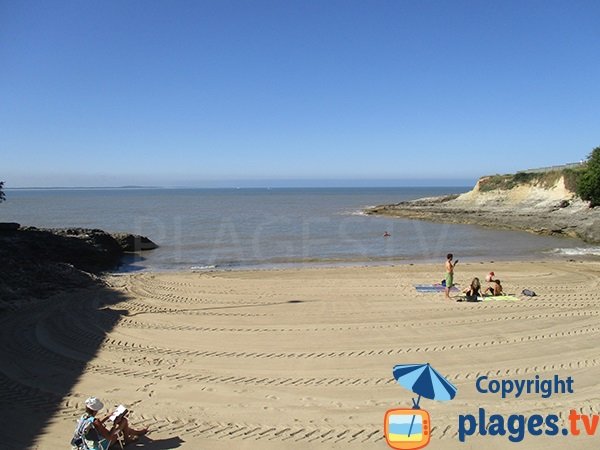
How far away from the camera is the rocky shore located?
14969 millimetres

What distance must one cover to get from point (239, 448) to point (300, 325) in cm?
572

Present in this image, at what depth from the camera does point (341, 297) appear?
49.4 ft

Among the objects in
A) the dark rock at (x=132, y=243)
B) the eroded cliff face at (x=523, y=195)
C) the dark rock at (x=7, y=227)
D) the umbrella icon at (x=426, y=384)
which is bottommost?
the dark rock at (x=132, y=243)

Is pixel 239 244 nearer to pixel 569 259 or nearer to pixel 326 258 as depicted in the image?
pixel 326 258

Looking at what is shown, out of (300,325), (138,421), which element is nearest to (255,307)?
(300,325)

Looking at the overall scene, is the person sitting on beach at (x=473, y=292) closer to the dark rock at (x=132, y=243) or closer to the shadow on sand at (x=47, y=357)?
the shadow on sand at (x=47, y=357)

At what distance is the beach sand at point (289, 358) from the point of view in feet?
21.6

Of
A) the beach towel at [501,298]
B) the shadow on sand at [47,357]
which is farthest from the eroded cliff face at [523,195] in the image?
the shadow on sand at [47,357]

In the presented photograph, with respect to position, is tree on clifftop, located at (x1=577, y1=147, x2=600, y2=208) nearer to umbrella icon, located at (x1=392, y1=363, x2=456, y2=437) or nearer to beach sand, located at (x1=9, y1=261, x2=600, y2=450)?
beach sand, located at (x1=9, y1=261, x2=600, y2=450)

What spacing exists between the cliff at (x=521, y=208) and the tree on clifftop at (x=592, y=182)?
1685 millimetres

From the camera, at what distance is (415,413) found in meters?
6.88

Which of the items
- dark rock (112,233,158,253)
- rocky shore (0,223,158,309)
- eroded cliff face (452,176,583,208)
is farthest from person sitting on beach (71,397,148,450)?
eroded cliff face (452,176,583,208)

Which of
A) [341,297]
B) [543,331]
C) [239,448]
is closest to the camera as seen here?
[239,448]

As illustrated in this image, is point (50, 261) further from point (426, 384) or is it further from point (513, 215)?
point (513, 215)
